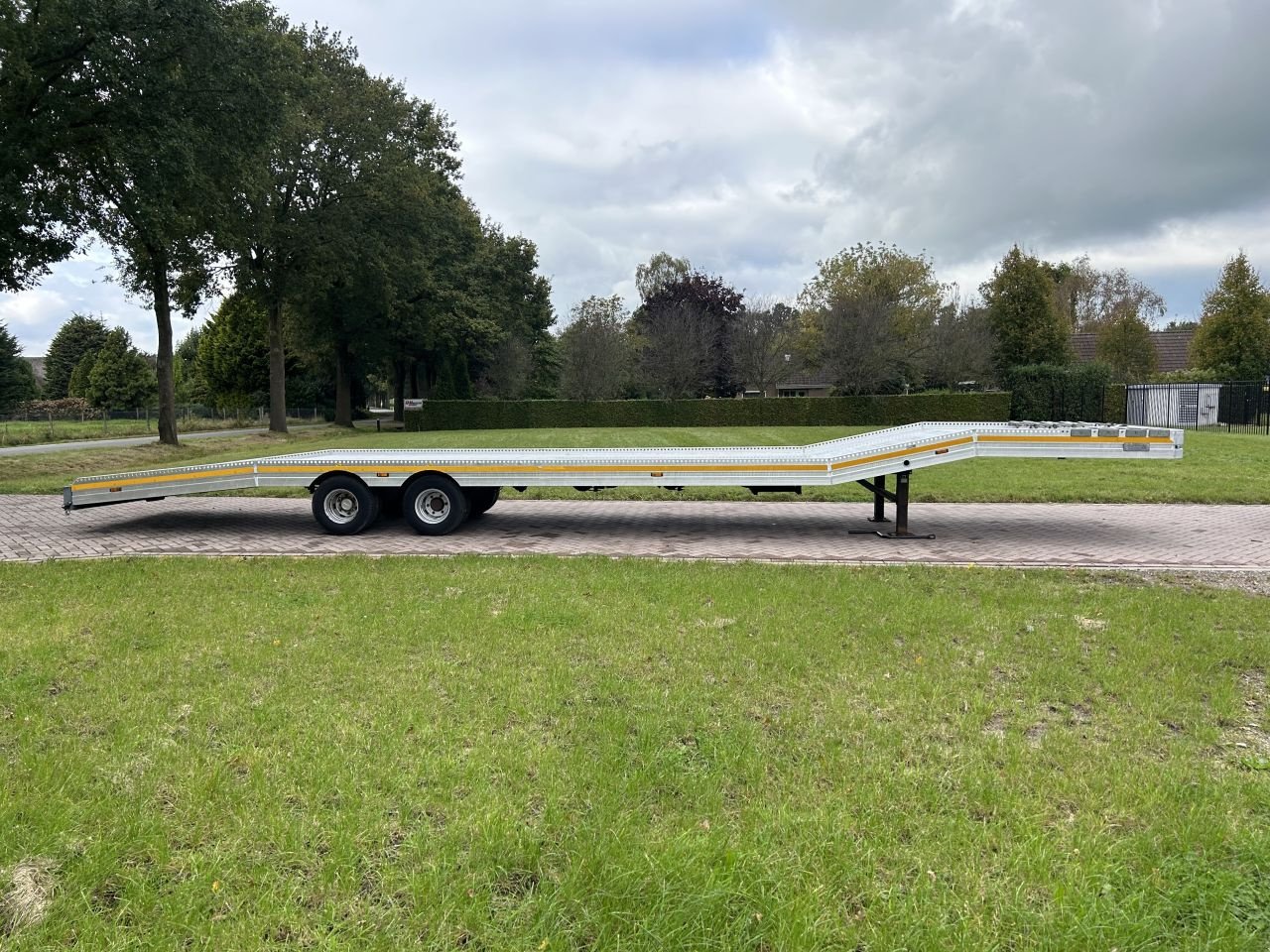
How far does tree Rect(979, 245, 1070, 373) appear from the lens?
4181 cm

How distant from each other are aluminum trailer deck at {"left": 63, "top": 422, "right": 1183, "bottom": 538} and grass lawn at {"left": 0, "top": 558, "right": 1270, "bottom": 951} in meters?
3.54

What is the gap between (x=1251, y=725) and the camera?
4.03 metres

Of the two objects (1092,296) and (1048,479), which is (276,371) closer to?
(1048,479)

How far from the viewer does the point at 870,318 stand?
137ft

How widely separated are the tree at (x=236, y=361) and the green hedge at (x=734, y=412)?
35081 mm

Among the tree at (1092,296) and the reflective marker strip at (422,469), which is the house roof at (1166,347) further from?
the reflective marker strip at (422,469)

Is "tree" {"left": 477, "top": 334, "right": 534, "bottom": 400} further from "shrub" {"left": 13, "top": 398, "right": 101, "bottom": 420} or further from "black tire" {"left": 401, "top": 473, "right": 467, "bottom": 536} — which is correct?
"black tire" {"left": 401, "top": 473, "right": 467, "bottom": 536}

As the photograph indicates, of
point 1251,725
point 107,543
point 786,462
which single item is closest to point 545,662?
point 1251,725

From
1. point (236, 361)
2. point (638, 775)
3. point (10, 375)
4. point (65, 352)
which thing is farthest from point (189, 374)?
point (638, 775)

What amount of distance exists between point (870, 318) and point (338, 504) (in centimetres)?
3687

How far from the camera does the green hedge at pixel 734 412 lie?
38.1 metres

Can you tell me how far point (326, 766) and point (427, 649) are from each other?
5.66ft

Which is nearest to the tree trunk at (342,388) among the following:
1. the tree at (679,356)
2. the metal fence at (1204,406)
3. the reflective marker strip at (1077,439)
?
the tree at (679,356)

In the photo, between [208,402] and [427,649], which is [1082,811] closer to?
[427,649]
